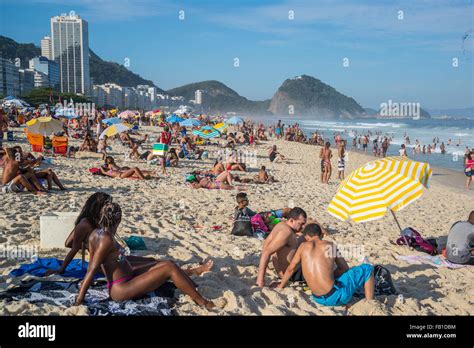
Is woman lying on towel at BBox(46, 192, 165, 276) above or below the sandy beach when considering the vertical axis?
above

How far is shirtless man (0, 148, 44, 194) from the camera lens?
274 inches

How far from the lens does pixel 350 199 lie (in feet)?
14.1

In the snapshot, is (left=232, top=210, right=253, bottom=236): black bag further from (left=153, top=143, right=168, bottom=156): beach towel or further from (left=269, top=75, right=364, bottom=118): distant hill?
(left=269, top=75, right=364, bottom=118): distant hill

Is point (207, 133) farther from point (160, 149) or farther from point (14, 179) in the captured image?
point (14, 179)

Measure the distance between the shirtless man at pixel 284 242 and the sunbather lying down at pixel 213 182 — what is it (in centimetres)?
Answer: 525

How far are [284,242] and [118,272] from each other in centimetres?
152

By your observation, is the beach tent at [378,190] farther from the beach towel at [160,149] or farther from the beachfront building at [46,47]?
the beachfront building at [46,47]

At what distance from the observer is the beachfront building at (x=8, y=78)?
8256 centimetres

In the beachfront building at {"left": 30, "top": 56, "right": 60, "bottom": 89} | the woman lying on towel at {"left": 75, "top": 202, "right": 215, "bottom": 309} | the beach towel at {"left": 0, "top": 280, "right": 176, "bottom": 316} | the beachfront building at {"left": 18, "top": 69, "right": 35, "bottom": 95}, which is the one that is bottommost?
the beach towel at {"left": 0, "top": 280, "right": 176, "bottom": 316}

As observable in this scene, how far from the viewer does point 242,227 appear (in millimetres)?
5758

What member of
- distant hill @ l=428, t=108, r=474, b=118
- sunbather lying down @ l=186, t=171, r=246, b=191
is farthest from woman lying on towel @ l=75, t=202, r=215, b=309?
distant hill @ l=428, t=108, r=474, b=118

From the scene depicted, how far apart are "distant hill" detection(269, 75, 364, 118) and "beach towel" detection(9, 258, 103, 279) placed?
16623 cm
